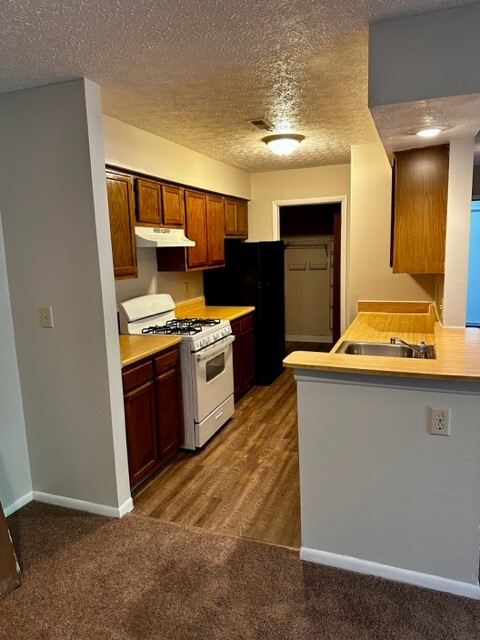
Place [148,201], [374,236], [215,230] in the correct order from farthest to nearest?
[215,230] < [374,236] < [148,201]

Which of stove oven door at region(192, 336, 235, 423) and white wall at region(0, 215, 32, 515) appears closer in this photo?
white wall at region(0, 215, 32, 515)

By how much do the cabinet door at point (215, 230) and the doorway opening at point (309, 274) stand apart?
6.91 ft

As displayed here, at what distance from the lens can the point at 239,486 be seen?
2.93 m

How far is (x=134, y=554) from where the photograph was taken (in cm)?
229

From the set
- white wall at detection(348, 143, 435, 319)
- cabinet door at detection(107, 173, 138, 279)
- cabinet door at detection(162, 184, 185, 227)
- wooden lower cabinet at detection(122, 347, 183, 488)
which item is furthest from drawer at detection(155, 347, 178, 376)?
white wall at detection(348, 143, 435, 319)

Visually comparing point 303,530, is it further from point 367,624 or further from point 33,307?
point 33,307

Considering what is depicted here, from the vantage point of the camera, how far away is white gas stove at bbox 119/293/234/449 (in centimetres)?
332

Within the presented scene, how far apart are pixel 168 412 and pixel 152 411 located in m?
0.22

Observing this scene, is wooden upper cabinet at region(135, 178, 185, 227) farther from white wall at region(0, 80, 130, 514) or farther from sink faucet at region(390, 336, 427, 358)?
sink faucet at region(390, 336, 427, 358)

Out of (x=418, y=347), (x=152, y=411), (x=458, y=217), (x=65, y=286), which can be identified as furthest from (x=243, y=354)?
(x=458, y=217)

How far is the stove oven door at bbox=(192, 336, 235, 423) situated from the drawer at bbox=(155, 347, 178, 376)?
0.14 m

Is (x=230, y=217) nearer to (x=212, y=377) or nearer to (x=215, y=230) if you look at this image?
(x=215, y=230)

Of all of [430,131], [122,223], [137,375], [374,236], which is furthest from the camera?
[374,236]

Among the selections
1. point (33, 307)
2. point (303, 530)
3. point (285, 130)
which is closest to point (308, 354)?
point (303, 530)
